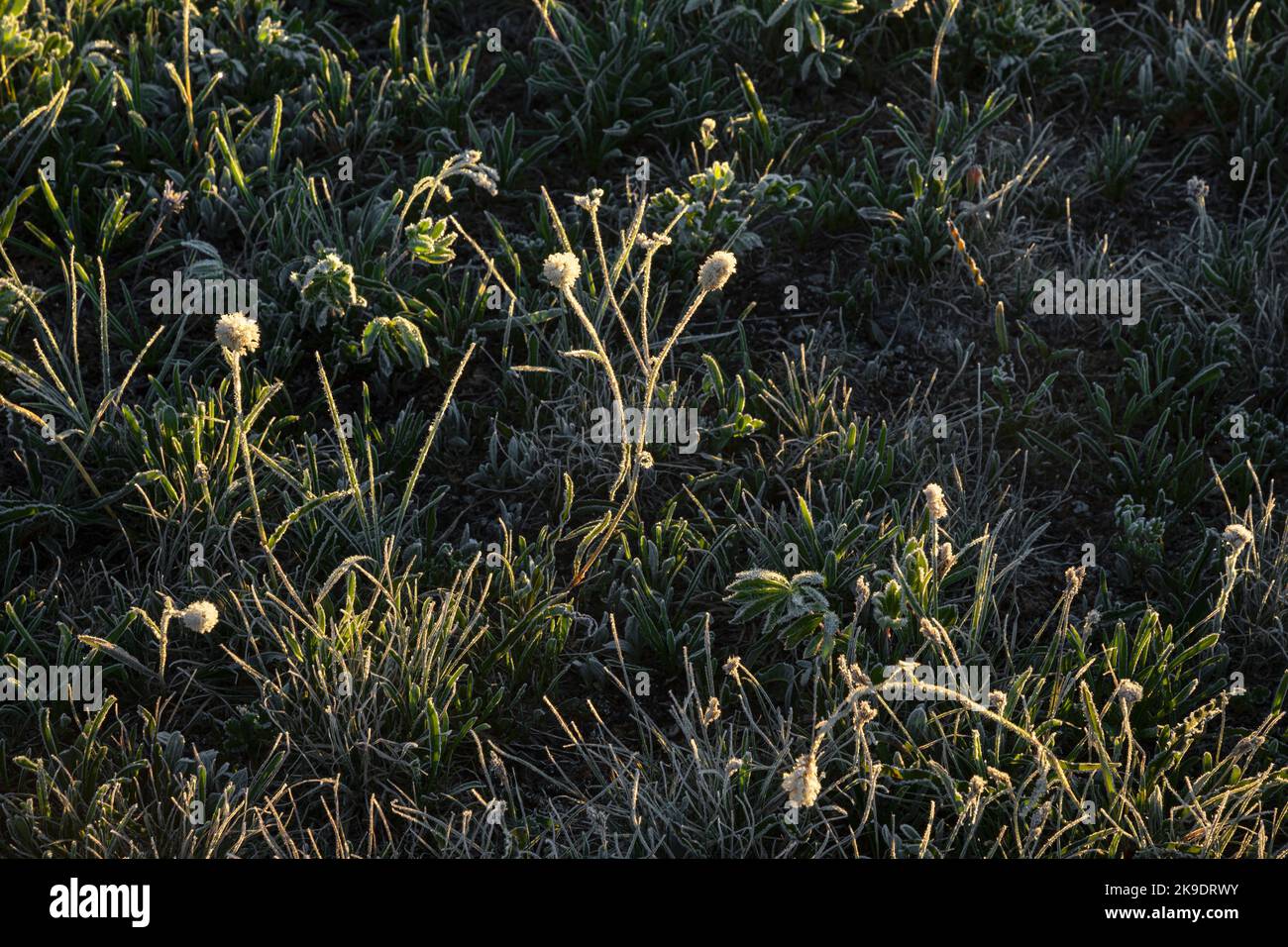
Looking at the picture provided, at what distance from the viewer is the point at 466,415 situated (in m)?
3.79

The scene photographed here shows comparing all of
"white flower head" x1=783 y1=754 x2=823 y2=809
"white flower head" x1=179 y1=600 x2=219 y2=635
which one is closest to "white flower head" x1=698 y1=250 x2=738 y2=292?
"white flower head" x1=783 y1=754 x2=823 y2=809

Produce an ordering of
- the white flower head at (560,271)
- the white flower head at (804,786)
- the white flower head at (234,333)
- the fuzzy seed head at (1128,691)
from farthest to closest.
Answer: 1. the white flower head at (560,271)
2. the white flower head at (234,333)
3. the fuzzy seed head at (1128,691)
4. the white flower head at (804,786)

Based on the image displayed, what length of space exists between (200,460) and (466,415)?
761 millimetres

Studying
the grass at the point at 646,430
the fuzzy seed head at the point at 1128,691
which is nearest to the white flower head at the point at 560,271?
the grass at the point at 646,430

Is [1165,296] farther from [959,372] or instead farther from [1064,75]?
[1064,75]

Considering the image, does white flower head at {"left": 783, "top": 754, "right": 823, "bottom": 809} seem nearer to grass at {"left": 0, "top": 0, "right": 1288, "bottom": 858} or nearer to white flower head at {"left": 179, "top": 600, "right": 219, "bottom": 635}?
grass at {"left": 0, "top": 0, "right": 1288, "bottom": 858}

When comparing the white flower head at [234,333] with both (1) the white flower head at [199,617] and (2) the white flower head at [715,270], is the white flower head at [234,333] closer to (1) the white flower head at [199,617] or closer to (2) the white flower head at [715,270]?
(1) the white flower head at [199,617]

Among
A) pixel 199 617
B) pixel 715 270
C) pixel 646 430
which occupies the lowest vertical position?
pixel 199 617

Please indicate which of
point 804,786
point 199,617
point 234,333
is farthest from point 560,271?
point 804,786

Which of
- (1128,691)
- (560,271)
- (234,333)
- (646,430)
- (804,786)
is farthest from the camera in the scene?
(646,430)

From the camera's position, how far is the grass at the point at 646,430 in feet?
9.62

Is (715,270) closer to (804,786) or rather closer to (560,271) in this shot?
(560,271)

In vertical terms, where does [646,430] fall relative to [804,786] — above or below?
above

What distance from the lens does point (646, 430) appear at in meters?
3.65
